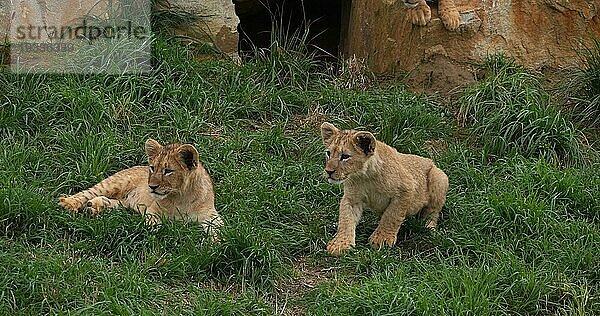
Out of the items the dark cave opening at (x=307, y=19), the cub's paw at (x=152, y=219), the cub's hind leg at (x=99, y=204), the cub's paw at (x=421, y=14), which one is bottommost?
the dark cave opening at (x=307, y=19)

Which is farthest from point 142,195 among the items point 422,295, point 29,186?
point 422,295

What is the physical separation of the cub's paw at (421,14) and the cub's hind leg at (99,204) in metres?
3.76

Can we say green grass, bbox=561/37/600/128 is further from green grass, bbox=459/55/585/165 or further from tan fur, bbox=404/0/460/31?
tan fur, bbox=404/0/460/31

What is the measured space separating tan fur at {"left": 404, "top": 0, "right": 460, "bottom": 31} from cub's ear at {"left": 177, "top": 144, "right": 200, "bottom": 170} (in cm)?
349

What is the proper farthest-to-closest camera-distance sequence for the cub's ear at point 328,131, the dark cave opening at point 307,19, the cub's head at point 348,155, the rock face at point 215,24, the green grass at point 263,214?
1. the dark cave opening at point 307,19
2. the rock face at point 215,24
3. the cub's ear at point 328,131
4. the cub's head at point 348,155
5. the green grass at point 263,214

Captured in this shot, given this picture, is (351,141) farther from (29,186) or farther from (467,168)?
(29,186)

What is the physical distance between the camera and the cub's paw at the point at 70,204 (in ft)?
25.1

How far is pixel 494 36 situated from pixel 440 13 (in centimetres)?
56

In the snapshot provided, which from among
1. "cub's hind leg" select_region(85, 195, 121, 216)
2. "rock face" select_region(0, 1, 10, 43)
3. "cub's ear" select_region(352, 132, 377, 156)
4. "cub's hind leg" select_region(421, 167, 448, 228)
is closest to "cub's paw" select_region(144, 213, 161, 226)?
"cub's hind leg" select_region(85, 195, 121, 216)

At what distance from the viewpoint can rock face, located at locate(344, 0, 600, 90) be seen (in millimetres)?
10273

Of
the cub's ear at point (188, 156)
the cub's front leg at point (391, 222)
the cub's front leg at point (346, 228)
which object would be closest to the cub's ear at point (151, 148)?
the cub's ear at point (188, 156)

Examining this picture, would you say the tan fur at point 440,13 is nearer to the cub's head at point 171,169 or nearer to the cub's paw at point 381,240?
the cub's paw at point 381,240

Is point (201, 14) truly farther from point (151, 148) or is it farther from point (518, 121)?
point (518, 121)

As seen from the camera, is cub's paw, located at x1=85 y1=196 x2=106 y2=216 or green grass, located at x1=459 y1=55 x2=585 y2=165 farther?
green grass, located at x1=459 y1=55 x2=585 y2=165
